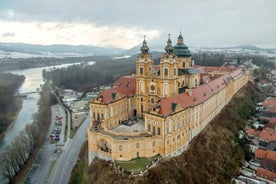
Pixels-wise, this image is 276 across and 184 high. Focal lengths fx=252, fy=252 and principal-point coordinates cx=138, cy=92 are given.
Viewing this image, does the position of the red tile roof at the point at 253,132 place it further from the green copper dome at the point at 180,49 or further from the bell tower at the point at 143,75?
the bell tower at the point at 143,75

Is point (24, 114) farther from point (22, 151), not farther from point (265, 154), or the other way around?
point (265, 154)

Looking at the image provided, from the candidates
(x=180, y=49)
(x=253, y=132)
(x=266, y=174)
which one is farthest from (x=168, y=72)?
(x=253, y=132)

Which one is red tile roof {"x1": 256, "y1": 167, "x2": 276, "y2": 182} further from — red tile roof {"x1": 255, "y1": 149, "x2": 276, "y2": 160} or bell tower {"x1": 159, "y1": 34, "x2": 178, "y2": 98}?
bell tower {"x1": 159, "y1": 34, "x2": 178, "y2": 98}

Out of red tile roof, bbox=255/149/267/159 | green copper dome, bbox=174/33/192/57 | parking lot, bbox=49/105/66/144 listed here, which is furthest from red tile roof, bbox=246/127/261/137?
parking lot, bbox=49/105/66/144

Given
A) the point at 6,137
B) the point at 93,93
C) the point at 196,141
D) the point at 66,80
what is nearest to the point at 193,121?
the point at 196,141

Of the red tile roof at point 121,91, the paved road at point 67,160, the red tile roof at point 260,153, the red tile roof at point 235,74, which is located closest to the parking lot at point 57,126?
the paved road at point 67,160
